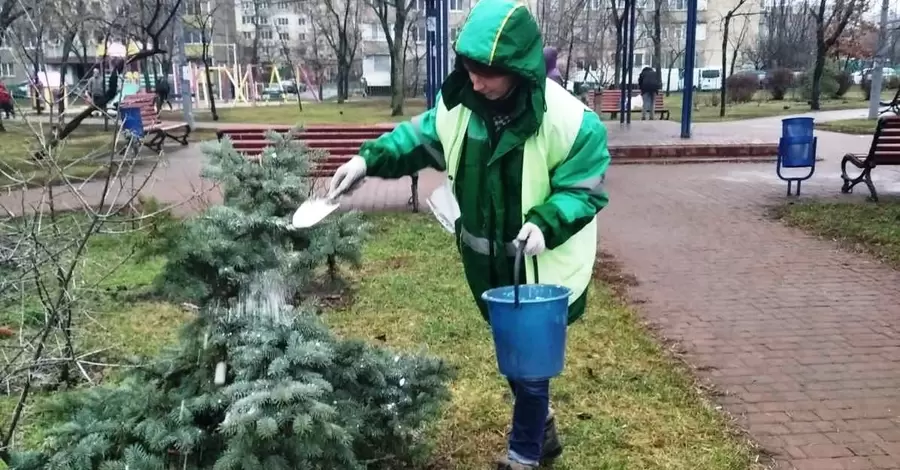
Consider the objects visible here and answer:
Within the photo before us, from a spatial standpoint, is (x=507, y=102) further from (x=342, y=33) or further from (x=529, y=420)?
(x=342, y=33)

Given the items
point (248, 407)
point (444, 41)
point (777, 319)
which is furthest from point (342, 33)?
point (248, 407)

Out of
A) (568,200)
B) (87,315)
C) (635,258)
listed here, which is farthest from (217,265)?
(635,258)

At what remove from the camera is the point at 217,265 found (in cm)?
259

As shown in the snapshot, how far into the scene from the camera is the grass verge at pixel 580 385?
3.36m

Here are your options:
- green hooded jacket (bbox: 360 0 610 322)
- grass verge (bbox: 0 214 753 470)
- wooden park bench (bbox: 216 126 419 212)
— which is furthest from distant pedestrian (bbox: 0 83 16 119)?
wooden park bench (bbox: 216 126 419 212)

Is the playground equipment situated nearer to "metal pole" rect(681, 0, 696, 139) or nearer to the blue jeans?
"metal pole" rect(681, 0, 696, 139)

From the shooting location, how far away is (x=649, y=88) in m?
22.8

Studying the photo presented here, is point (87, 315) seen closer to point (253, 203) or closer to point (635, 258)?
point (253, 203)

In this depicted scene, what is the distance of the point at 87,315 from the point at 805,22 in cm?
5097

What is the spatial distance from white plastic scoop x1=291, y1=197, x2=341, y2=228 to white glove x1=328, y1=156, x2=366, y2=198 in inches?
1.5

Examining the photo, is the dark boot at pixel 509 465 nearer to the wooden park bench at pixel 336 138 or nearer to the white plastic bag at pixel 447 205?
the white plastic bag at pixel 447 205

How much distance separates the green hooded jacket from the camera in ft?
8.30

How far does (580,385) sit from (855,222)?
5.00 meters

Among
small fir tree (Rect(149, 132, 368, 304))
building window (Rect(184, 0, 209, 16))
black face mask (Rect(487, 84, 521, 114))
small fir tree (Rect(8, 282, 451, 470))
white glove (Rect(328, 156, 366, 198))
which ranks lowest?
small fir tree (Rect(8, 282, 451, 470))
